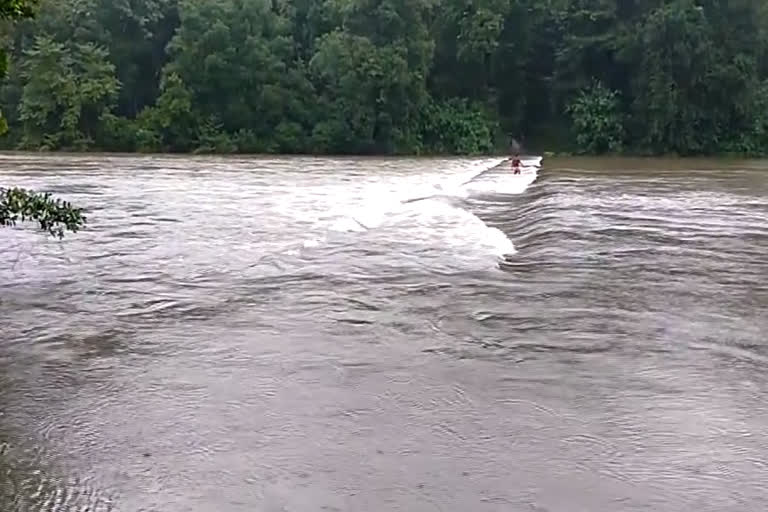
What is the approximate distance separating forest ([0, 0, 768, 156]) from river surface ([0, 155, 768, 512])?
1215 inches

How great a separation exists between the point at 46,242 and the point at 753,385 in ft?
29.2

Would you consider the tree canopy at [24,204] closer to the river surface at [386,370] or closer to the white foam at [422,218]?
the river surface at [386,370]

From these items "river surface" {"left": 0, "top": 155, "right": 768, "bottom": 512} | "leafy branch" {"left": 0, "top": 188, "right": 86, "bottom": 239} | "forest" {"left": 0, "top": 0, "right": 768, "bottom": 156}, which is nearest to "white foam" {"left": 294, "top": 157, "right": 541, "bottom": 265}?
"river surface" {"left": 0, "top": 155, "right": 768, "bottom": 512}

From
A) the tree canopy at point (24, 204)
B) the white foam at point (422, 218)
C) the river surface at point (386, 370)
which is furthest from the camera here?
the white foam at point (422, 218)

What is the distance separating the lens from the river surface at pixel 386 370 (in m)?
4.12

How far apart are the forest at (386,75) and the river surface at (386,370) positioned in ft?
101

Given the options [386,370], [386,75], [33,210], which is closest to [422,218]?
[33,210]

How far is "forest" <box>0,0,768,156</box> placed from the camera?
137 ft

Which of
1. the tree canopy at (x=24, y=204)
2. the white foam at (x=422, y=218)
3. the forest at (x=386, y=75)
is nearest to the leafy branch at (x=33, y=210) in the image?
the tree canopy at (x=24, y=204)

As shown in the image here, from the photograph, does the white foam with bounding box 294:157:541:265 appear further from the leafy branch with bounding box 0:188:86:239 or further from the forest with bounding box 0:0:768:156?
the forest with bounding box 0:0:768:156

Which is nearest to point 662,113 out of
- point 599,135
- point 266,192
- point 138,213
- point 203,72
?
point 599,135

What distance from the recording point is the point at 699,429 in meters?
4.82

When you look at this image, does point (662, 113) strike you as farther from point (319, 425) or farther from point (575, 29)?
point (319, 425)

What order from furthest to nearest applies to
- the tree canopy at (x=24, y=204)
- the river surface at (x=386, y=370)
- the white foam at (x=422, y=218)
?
1. the white foam at (x=422, y=218)
2. the tree canopy at (x=24, y=204)
3. the river surface at (x=386, y=370)
